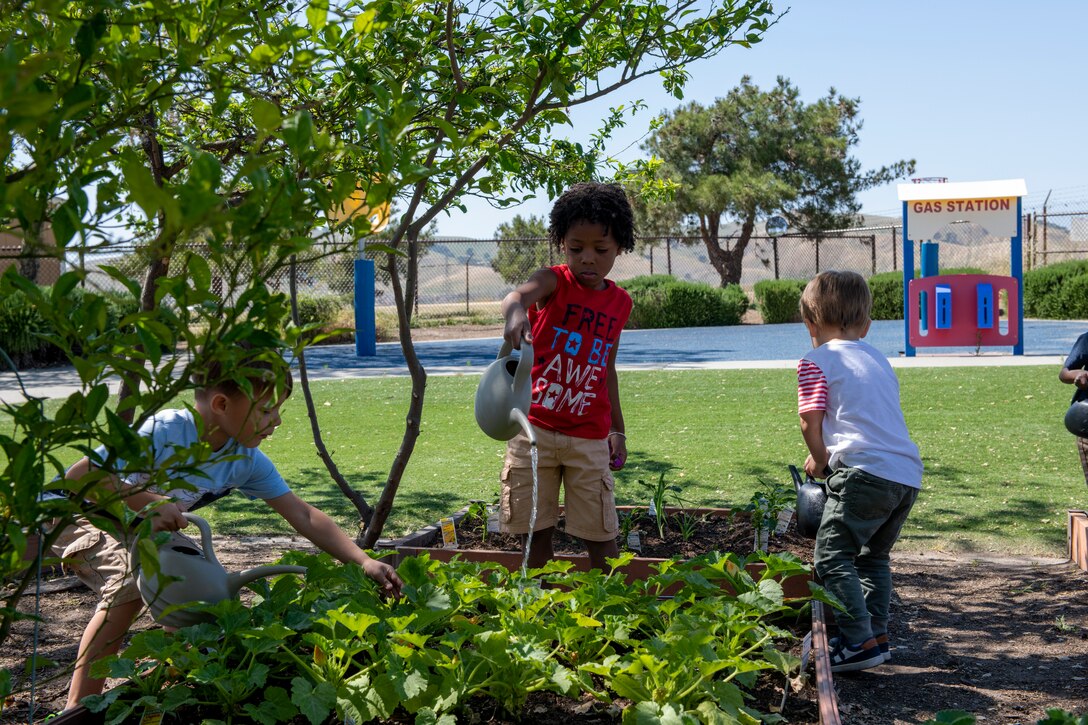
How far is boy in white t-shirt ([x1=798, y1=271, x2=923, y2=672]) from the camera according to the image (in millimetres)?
3203

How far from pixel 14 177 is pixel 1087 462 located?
168 inches

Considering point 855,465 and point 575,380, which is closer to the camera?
point 855,465

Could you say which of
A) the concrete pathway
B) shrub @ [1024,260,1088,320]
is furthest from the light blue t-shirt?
shrub @ [1024,260,1088,320]

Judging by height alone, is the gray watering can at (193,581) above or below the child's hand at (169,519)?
below

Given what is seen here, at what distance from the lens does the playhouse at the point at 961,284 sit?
14008mm

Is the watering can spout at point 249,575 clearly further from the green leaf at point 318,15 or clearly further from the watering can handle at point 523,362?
the green leaf at point 318,15

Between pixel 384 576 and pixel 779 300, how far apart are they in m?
22.2

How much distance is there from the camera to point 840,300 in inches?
133

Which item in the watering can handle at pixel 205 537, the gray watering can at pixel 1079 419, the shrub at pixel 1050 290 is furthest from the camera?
the shrub at pixel 1050 290

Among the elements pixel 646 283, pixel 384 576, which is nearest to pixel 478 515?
pixel 384 576

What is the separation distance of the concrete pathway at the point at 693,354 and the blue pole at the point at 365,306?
279 millimetres

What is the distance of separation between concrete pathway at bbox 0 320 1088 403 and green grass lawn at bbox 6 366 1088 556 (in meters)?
2.42

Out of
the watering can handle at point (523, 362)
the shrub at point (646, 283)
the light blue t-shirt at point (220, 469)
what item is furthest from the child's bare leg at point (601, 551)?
the shrub at point (646, 283)

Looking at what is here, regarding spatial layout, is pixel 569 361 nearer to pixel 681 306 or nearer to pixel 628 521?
pixel 628 521
